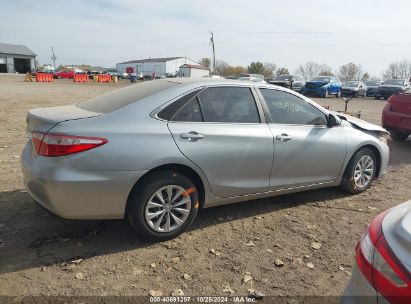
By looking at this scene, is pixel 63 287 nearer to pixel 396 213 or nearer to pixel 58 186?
pixel 58 186

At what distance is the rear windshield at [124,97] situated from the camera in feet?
12.0

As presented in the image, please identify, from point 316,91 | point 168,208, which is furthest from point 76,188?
point 316,91

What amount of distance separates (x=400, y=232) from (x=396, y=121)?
753 centimetres

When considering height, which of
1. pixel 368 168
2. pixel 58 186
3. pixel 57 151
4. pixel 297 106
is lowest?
pixel 368 168

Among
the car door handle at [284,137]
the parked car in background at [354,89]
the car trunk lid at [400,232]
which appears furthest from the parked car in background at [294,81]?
the car trunk lid at [400,232]

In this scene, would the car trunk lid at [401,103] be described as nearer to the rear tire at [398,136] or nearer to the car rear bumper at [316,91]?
the rear tire at [398,136]

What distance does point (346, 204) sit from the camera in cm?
487

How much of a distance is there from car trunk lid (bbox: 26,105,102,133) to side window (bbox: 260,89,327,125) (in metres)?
1.99

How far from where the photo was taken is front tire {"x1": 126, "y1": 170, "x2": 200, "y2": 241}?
11.2 ft

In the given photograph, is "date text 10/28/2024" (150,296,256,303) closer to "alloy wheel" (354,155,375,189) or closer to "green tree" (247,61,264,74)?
"alloy wheel" (354,155,375,189)

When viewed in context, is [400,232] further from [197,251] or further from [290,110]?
[290,110]

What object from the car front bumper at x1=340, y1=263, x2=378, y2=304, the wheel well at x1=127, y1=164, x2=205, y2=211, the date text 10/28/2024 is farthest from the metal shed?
the car front bumper at x1=340, y1=263, x2=378, y2=304

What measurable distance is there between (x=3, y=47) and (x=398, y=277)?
8912cm

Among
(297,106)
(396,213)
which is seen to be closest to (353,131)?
(297,106)
